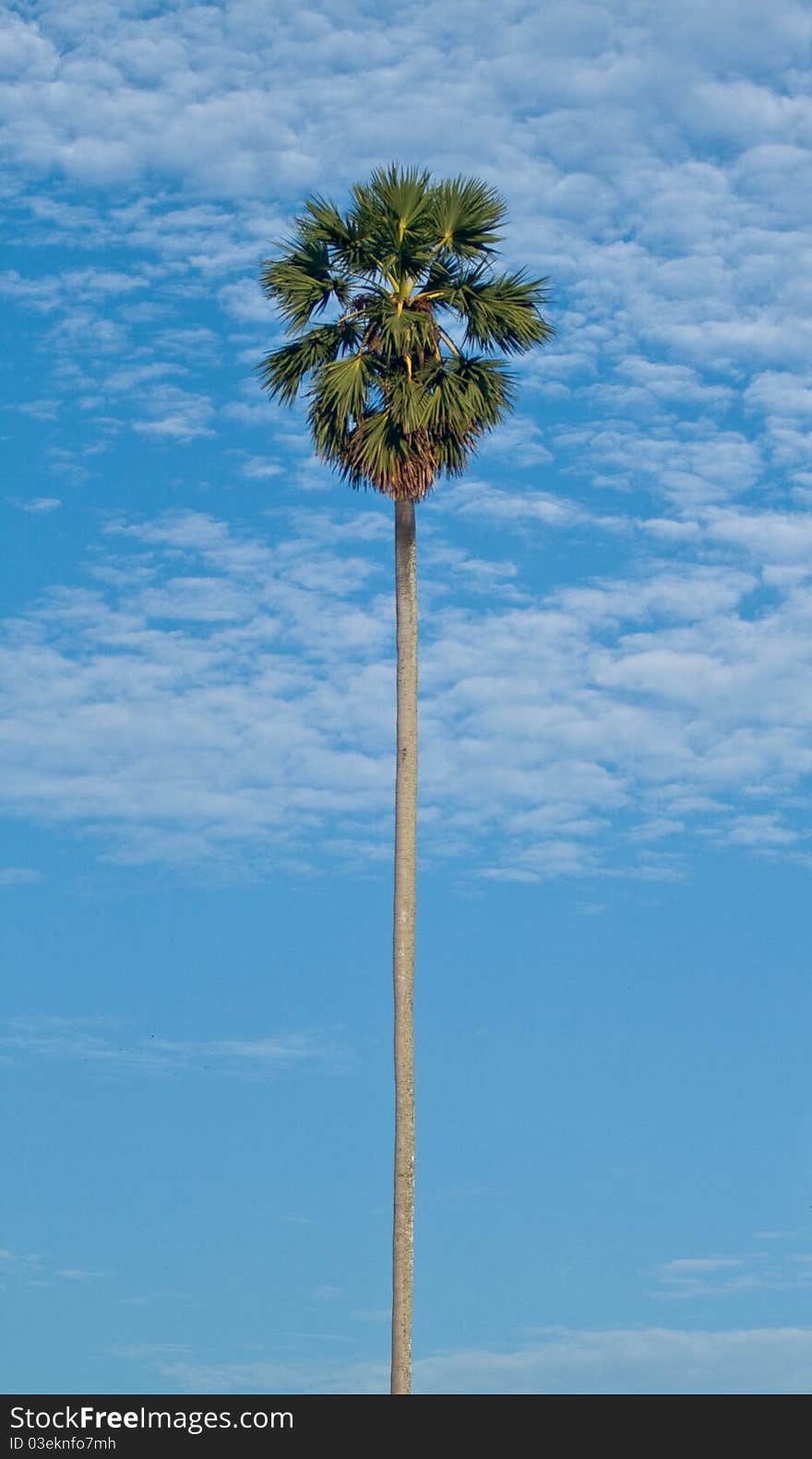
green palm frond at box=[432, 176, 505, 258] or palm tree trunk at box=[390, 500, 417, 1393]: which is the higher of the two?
green palm frond at box=[432, 176, 505, 258]

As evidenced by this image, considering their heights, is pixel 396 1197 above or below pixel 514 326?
below

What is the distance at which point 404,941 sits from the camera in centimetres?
3173

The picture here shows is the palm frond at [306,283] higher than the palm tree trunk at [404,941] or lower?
higher

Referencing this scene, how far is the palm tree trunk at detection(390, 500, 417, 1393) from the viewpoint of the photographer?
30047 mm

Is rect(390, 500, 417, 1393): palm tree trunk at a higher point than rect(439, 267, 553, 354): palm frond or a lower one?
lower

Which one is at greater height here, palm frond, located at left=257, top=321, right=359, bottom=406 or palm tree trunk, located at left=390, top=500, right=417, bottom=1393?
palm frond, located at left=257, top=321, right=359, bottom=406

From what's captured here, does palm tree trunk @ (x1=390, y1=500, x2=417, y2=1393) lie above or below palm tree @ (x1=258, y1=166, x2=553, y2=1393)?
below

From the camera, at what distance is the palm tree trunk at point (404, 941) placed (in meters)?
30.0

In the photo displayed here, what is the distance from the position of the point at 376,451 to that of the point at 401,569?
205 cm
